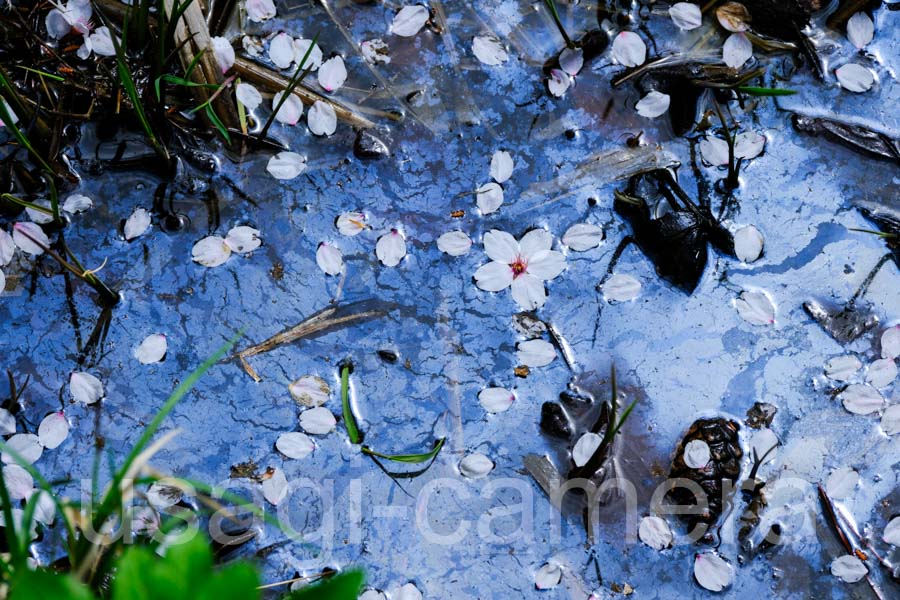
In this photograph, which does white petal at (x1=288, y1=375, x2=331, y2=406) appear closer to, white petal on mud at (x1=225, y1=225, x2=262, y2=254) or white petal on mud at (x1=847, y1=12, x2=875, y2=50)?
white petal on mud at (x1=225, y1=225, x2=262, y2=254)

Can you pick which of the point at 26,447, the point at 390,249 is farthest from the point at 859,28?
the point at 26,447

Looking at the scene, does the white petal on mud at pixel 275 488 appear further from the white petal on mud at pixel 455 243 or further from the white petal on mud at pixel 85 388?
the white petal on mud at pixel 455 243

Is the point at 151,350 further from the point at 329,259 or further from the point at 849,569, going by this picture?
the point at 849,569

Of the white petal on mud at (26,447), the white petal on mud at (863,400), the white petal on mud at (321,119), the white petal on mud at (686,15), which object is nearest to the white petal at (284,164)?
the white petal on mud at (321,119)

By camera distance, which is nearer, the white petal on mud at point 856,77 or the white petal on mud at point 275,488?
the white petal on mud at point 275,488

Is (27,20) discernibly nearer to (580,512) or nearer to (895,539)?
(580,512)
